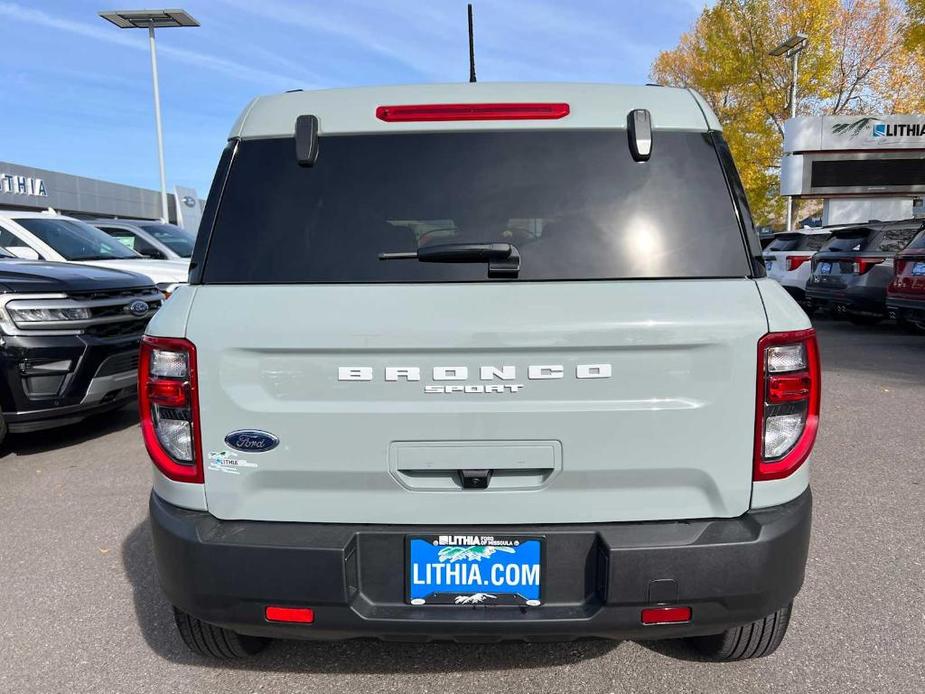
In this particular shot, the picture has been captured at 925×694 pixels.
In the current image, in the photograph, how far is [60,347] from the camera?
4934 mm

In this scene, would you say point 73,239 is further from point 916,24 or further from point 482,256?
point 916,24

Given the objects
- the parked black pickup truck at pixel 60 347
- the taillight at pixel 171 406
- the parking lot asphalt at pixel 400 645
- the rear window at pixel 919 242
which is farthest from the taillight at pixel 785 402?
the rear window at pixel 919 242

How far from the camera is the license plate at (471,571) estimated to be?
1935 mm

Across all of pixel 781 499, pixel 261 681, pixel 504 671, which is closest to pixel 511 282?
pixel 781 499

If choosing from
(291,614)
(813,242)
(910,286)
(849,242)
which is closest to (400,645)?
(291,614)

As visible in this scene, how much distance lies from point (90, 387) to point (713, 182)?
15.3ft

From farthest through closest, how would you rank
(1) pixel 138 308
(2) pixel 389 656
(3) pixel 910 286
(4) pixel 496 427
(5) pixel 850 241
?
(5) pixel 850 241
(3) pixel 910 286
(1) pixel 138 308
(2) pixel 389 656
(4) pixel 496 427

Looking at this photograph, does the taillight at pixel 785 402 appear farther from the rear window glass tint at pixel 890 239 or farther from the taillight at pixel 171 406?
the rear window glass tint at pixel 890 239

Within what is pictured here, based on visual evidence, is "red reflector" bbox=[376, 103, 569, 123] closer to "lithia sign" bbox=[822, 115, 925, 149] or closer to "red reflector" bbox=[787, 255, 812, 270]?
"red reflector" bbox=[787, 255, 812, 270]

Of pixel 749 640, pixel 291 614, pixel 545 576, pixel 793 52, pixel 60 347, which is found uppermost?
pixel 793 52

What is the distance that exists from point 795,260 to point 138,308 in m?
12.5

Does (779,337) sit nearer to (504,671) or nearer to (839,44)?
(504,671)

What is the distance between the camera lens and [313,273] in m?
2.03

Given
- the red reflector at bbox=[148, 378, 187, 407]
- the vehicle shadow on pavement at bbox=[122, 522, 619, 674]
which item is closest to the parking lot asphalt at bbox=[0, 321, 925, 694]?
the vehicle shadow on pavement at bbox=[122, 522, 619, 674]
